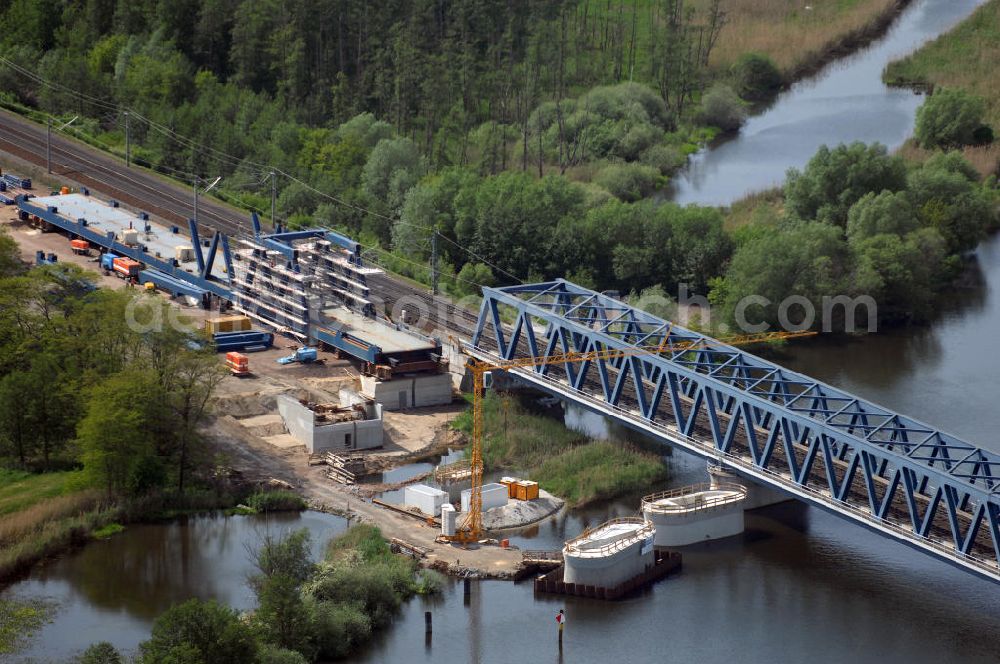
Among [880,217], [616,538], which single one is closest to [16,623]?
[616,538]

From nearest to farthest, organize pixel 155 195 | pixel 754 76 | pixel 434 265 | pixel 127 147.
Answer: pixel 434 265, pixel 155 195, pixel 127 147, pixel 754 76

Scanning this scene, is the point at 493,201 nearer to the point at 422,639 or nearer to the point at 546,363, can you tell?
the point at 546,363

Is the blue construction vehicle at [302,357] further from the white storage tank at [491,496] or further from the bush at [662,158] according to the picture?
the bush at [662,158]

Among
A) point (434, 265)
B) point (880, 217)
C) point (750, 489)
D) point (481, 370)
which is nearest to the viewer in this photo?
point (481, 370)

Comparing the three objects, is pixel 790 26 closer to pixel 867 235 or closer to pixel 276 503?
pixel 867 235

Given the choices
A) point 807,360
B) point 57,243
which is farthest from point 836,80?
point 57,243
